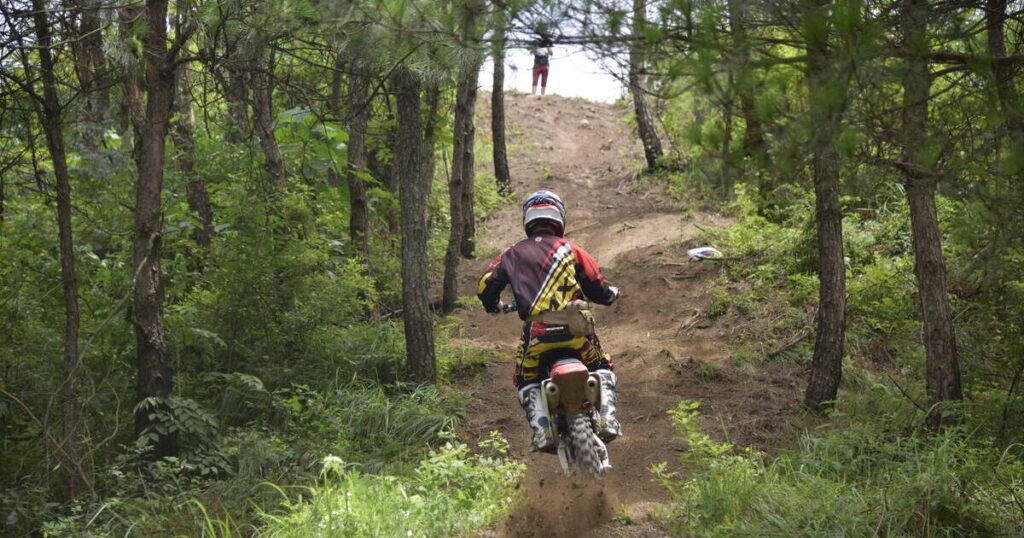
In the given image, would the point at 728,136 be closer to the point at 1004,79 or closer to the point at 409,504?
the point at 1004,79

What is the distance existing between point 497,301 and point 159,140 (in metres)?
3.16

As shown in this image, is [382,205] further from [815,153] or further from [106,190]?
[815,153]

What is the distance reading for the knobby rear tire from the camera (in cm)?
537

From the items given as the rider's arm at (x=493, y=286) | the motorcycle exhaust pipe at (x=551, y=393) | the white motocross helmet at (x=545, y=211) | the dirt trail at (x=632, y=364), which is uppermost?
the white motocross helmet at (x=545, y=211)

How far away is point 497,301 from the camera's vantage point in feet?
20.0

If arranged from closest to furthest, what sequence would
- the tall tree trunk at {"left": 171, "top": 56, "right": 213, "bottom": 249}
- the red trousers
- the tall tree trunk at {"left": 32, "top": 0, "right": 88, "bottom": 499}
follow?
the tall tree trunk at {"left": 32, "top": 0, "right": 88, "bottom": 499}
the tall tree trunk at {"left": 171, "top": 56, "right": 213, "bottom": 249}
the red trousers

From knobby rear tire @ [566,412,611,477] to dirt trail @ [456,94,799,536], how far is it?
326 millimetres

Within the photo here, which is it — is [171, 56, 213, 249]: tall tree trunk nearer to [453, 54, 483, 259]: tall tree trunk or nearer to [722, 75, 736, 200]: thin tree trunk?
[453, 54, 483, 259]: tall tree trunk

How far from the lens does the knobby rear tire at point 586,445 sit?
5.37 meters

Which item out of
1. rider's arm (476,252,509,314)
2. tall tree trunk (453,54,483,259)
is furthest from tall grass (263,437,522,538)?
tall tree trunk (453,54,483,259)

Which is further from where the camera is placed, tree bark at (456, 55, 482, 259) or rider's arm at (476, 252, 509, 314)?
tree bark at (456, 55, 482, 259)

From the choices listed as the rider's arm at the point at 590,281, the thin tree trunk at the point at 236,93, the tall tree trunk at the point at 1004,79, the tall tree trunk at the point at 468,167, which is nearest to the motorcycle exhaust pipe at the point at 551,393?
the rider's arm at the point at 590,281

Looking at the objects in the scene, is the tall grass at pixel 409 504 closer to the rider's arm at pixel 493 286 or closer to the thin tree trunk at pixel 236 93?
the rider's arm at pixel 493 286

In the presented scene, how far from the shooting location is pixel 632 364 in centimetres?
980
